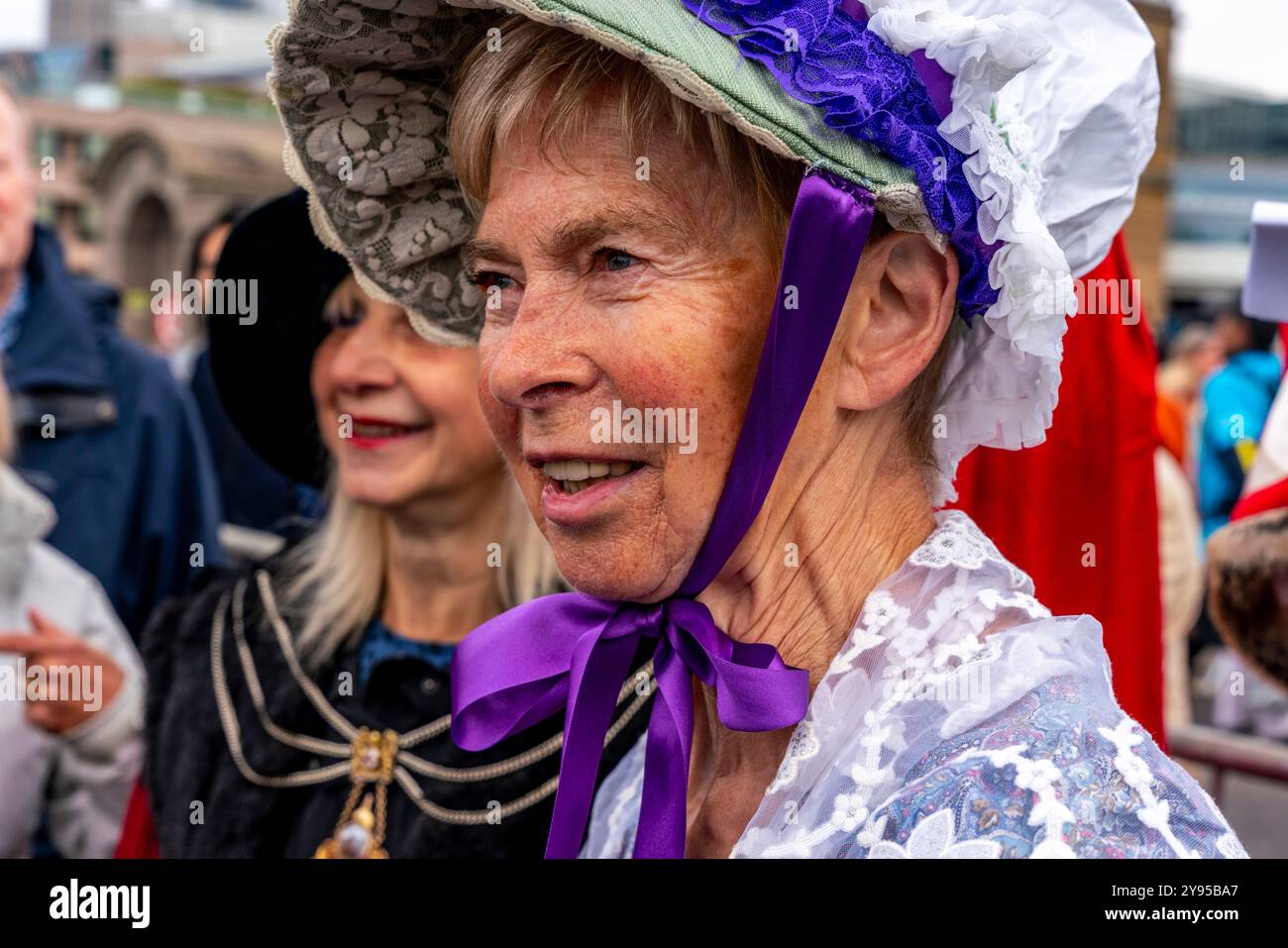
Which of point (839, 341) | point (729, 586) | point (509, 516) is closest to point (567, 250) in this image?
point (839, 341)

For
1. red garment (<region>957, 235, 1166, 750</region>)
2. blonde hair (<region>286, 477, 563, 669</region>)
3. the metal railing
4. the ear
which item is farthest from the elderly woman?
the metal railing

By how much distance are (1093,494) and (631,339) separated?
3.48 ft

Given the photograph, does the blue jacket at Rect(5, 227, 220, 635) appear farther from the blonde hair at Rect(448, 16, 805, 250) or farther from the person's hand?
the blonde hair at Rect(448, 16, 805, 250)

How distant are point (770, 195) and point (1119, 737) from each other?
67 cm

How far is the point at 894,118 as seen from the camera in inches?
55.9

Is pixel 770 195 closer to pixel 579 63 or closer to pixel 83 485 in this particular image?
pixel 579 63

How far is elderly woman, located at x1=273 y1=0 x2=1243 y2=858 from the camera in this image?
4.49ft

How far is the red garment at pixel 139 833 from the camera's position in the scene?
280cm

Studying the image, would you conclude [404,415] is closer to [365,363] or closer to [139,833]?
[365,363]

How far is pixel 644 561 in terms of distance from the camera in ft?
4.99

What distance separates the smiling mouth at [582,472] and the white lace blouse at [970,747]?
1.05 ft

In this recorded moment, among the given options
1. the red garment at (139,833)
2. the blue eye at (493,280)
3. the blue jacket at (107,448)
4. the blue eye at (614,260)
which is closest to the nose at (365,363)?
the red garment at (139,833)

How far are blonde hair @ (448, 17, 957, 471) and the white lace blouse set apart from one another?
27 centimetres

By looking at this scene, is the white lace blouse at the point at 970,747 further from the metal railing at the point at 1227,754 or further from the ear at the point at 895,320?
the metal railing at the point at 1227,754
